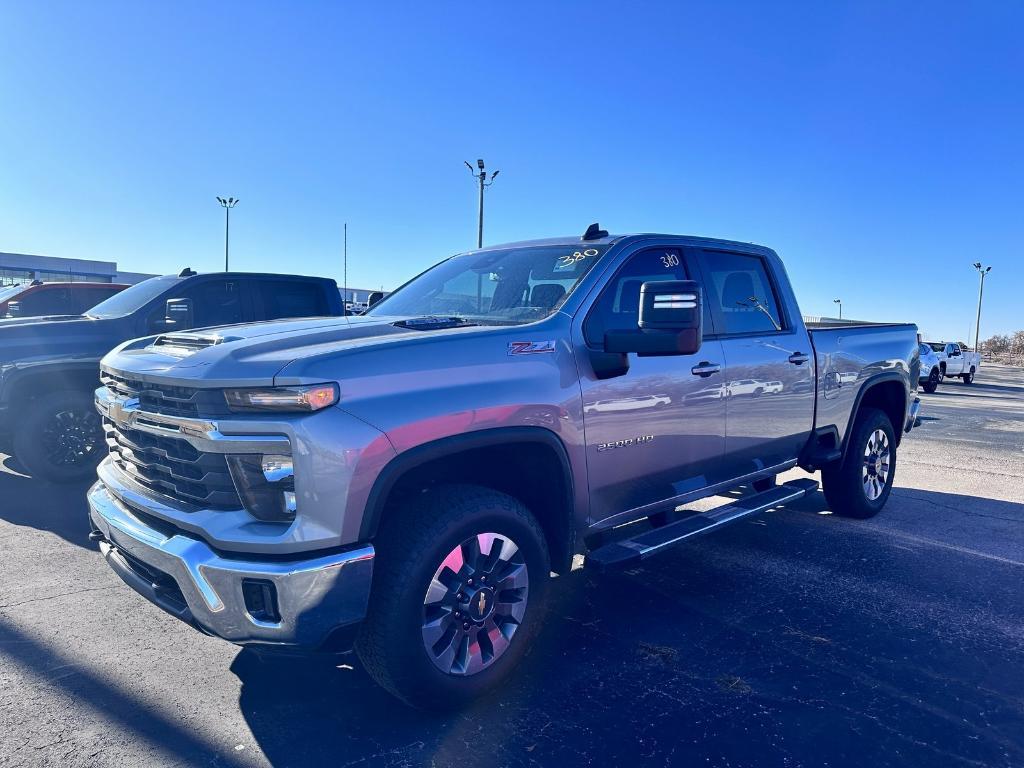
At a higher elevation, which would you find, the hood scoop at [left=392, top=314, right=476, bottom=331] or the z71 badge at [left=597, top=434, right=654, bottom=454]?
the hood scoop at [left=392, top=314, right=476, bottom=331]

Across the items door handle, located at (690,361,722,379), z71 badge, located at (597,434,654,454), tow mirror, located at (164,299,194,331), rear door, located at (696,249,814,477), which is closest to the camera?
z71 badge, located at (597,434,654,454)

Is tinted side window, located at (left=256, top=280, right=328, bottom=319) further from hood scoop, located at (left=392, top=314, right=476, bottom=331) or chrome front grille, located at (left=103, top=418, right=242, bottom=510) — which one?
chrome front grille, located at (left=103, top=418, right=242, bottom=510)

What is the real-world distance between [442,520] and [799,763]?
157cm

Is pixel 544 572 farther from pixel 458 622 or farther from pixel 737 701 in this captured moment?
pixel 737 701

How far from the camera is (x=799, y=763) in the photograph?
254 centimetres

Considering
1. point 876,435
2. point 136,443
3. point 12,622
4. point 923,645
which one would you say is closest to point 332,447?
point 136,443

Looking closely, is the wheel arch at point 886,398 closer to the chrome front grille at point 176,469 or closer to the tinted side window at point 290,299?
the chrome front grille at point 176,469

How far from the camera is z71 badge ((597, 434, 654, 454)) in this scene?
3307mm

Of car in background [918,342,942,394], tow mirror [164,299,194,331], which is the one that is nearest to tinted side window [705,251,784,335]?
tow mirror [164,299,194,331]

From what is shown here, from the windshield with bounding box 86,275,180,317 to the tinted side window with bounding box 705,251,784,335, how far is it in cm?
555

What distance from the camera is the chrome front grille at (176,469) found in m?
2.54

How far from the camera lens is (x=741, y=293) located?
463cm

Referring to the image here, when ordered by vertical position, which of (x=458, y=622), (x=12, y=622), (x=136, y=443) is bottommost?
(x=12, y=622)

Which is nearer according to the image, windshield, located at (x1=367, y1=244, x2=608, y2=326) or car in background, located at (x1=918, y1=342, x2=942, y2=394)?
windshield, located at (x1=367, y1=244, x2=608, y2=326)
